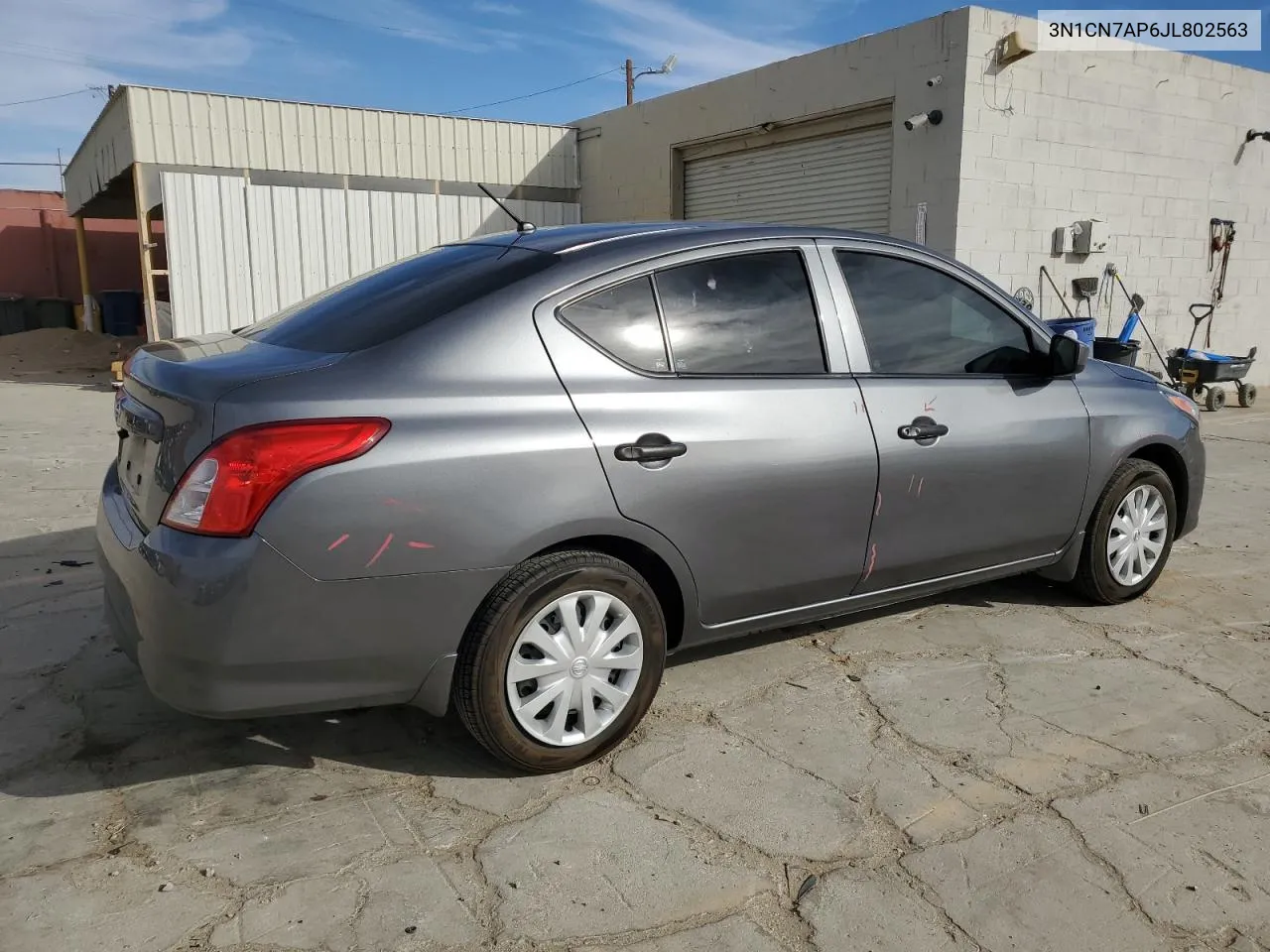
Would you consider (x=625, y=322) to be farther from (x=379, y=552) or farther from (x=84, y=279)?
(x=84, y=279)

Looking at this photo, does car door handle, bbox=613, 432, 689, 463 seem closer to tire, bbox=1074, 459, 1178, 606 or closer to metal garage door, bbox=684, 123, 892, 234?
tire, bbox=1074, 459, 1178, 606

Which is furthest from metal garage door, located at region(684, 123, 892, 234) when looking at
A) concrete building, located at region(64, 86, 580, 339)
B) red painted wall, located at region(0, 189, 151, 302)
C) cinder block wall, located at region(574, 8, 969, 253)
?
red painted wall, located at region(0, 189, 151, 302)

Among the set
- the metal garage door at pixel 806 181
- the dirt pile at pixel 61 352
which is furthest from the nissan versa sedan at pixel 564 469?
the dirt pile at pixel 61 352

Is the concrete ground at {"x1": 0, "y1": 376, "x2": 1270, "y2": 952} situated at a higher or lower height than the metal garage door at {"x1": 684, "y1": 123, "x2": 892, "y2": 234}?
lower

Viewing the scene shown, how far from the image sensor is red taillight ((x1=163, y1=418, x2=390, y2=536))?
2.41 meters

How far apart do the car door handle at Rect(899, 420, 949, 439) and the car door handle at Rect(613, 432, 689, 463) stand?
3.09 ft

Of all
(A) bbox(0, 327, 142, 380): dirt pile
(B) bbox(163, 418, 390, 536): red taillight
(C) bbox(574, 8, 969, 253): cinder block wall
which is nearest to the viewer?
(B) bbox(163, 418, 390, 536): red taillight

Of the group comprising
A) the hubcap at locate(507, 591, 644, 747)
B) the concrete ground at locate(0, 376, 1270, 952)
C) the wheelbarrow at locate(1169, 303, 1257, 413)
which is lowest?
the concrete ground at locate(0, 376, 1270, 952)

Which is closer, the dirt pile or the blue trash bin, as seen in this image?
the dirt pile

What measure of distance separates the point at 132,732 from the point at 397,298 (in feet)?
5.36

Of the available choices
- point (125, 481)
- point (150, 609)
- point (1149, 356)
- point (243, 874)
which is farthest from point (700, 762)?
point (1149, 356)

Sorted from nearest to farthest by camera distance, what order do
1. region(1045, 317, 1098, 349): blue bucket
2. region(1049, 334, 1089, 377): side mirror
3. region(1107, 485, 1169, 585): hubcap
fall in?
region(1049, 334, 1089, 377): side mirror
region(1107, 485, 1169, 585): hubcap
region(1045, 317, 1098, 349): blue bucket

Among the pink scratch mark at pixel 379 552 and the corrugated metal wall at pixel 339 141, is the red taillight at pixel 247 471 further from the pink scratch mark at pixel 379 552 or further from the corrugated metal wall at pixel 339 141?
the corrugated metal wall at pixel 339 141

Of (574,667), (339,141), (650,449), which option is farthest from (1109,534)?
(339,141)
